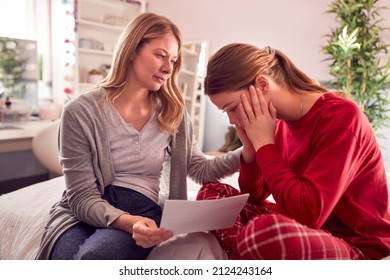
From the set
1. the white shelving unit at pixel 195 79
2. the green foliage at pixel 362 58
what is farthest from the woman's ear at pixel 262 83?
the white shelving unit at pixel 195 79

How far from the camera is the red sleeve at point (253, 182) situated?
3.21 ft

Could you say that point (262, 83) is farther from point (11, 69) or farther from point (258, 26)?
point (258, 26)

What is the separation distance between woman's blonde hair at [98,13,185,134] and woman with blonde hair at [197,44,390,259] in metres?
0.21

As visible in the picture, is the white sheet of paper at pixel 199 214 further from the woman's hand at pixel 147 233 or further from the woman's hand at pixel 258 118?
the woman's hand at pixel 258 118

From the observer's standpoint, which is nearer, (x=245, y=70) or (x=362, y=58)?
(x=245, y=70)

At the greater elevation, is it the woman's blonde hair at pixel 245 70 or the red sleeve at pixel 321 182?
the woman's blonde hair at pixel 245 70

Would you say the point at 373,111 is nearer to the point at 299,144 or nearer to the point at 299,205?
the point at 299,144

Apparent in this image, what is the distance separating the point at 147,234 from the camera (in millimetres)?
735

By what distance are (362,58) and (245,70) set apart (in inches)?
65.8

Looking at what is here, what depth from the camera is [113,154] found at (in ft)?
3.10

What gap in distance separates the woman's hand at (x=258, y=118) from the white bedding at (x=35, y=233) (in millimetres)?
266

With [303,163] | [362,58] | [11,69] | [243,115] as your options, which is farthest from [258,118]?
[11,69]
